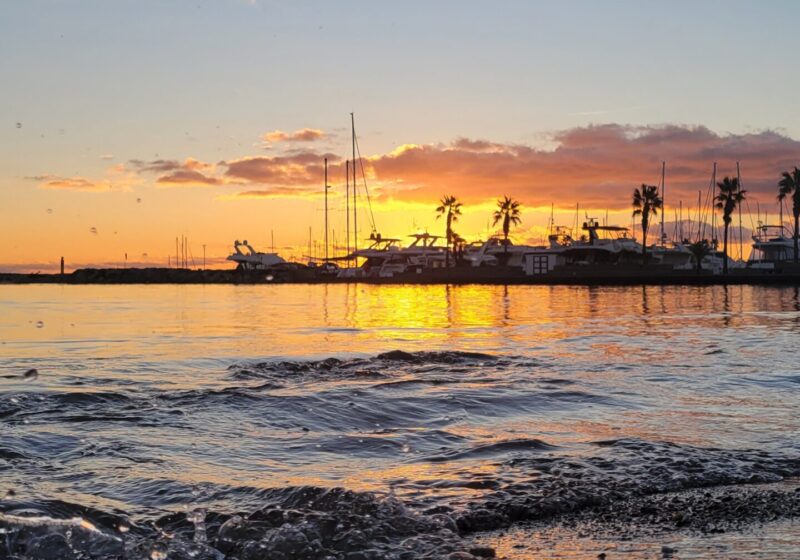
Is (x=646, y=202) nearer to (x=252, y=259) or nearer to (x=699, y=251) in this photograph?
(x=699, y=251)

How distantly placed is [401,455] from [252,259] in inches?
5509

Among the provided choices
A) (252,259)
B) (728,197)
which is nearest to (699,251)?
(728,197)

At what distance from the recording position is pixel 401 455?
31.1ft

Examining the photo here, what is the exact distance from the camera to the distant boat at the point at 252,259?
147 meters

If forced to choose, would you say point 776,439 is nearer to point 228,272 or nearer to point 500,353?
point 500,353

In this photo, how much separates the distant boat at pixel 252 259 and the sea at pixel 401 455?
127 meters

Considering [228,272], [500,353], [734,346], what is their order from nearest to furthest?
1. [500,353]
2. [734,346]
3. [228,272]

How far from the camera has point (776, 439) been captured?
997 centimetres

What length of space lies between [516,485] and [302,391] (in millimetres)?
7195

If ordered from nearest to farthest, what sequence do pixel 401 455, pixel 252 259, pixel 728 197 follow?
pixel 401 455 → pixel 728 197 → pixel 252 259

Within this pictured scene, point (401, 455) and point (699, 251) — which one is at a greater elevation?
point (699, 251)

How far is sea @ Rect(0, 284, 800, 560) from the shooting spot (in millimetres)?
6336

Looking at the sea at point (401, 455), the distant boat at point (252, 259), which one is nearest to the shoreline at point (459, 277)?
the distant boat at point (252, 259)

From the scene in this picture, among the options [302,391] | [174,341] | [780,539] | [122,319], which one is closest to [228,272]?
[122,319]
